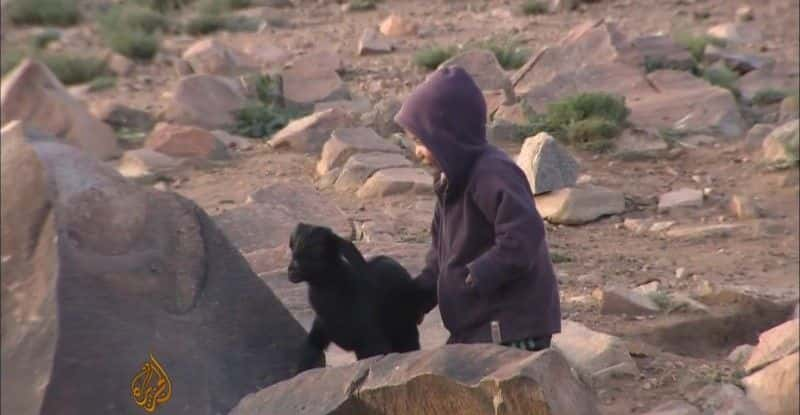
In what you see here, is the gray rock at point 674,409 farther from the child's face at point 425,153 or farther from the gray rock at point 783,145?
the gray rock at point 783,145

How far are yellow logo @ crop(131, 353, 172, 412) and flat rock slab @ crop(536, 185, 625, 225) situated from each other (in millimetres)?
4555

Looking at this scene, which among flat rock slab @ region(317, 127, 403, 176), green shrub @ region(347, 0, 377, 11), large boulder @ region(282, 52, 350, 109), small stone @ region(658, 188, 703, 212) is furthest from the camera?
green shrub @ region(347, 0, 377, 11)

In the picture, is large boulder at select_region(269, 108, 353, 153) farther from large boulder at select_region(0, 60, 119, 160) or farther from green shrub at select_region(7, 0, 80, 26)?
green shrub at select_region(7, 0, 80, 26)

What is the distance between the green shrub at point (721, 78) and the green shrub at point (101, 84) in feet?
18.4

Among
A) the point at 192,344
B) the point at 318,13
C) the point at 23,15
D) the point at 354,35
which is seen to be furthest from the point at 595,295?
the point at 23,15

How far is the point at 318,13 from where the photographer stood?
62.4 ft

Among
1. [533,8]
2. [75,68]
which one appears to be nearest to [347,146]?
[75,68]

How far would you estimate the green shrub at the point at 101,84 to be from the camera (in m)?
14.4

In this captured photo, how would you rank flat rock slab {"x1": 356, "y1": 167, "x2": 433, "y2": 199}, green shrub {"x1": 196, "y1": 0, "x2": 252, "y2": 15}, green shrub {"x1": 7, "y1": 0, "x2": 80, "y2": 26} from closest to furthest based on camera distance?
flat rock slab {"x1": 356, "y1": 167, "x2": 433, "y2": 199}
green shrub {"x1": 196, "y1": 0, "x2": 252, "y2": 15}
green shrub {"x1": 7, "y1": 0, "x2": 80, "y2": 26}

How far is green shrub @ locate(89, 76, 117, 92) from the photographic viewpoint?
14375mm

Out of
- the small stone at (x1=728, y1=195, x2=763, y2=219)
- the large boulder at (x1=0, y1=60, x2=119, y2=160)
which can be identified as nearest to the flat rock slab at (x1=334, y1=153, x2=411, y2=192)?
the small stone at (x1=728, y1=195, x2=763, y2=219)

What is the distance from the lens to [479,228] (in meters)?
4.96

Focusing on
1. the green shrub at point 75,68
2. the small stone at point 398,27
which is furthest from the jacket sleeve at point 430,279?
the small stone at point 398,27

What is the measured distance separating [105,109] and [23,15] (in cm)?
739
